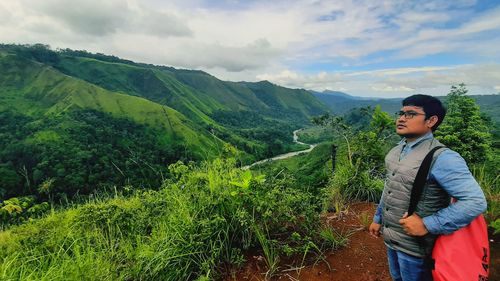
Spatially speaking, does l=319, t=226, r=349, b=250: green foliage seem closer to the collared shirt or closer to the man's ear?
the collared shirt

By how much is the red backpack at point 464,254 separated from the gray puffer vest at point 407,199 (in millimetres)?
171

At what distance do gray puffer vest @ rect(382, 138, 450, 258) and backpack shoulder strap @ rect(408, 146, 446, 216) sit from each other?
0.03 meters

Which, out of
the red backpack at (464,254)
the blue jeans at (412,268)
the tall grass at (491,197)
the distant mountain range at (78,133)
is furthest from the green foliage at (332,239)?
the distant mountain range at (78,133)

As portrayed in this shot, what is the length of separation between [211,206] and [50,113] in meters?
122

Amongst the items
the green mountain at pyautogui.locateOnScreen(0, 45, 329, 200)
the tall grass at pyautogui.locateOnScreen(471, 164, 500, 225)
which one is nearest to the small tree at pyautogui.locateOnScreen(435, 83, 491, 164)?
the tall grass at pyautogui.locateOnScreen(471, 164, 500, 225)

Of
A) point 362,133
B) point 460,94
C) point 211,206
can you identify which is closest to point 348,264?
point 211,206

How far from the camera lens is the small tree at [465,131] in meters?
11.1

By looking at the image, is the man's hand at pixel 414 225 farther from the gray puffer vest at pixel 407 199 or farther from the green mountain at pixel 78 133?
the green mountain at pixel 78 133

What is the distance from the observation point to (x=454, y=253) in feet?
6.86

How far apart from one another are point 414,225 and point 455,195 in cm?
36

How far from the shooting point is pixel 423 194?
2.35m

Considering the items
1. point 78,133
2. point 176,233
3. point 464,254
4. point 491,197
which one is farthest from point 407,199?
point 78,133

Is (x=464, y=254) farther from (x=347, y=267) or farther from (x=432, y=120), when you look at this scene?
(x=347, y=267)

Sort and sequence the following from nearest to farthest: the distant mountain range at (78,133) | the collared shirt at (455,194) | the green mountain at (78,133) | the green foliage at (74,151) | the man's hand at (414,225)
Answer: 1. the collared shirt at (455,194)
2. the man's hand at (414,225)
3. the green foliage at (74,151)
4. the green mountain at (78,133)
5. the distant mountain range at (78,133)
